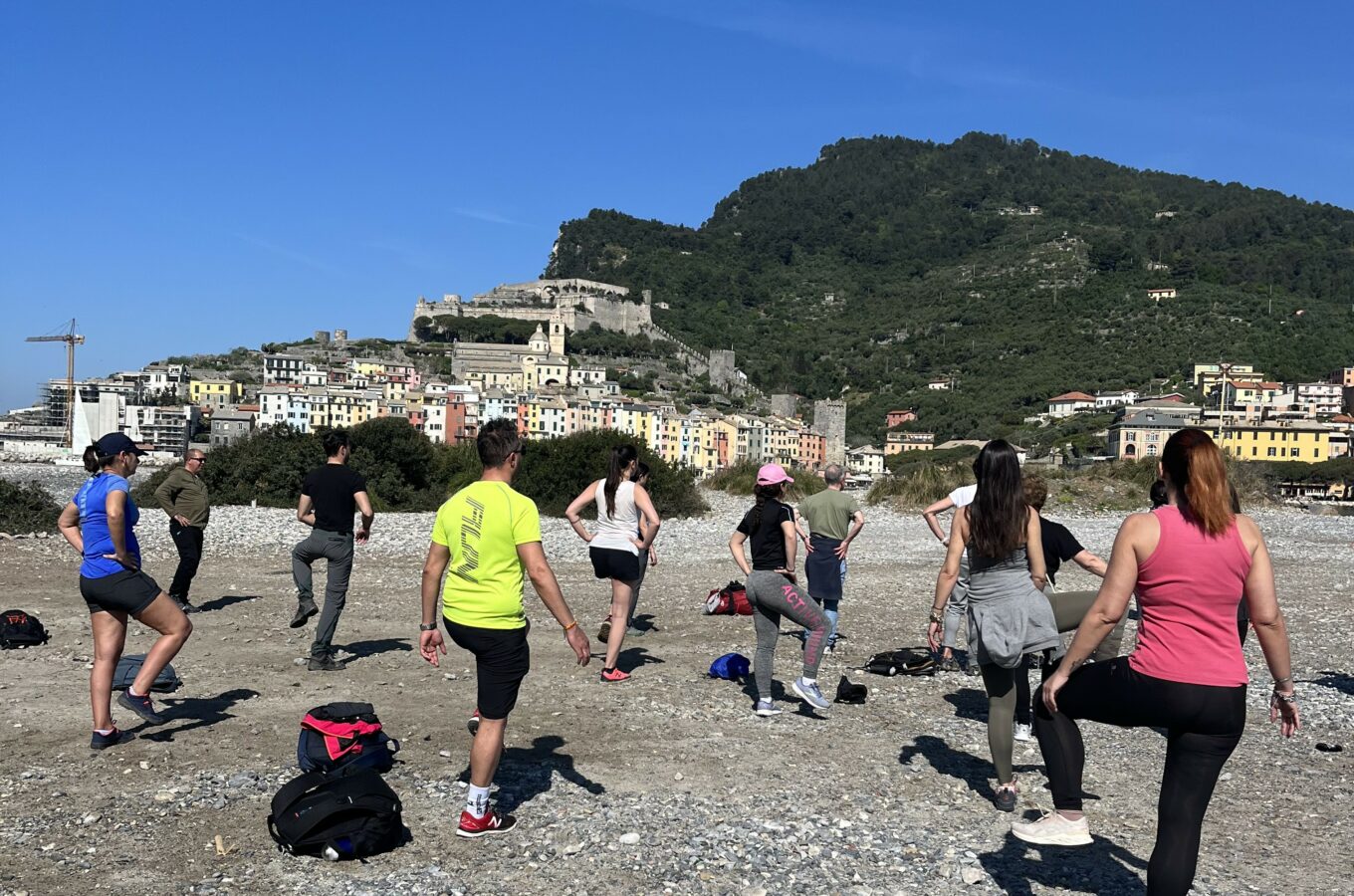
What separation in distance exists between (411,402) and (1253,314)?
96026 millimetres

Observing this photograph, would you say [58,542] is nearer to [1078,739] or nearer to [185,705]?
[185,705]

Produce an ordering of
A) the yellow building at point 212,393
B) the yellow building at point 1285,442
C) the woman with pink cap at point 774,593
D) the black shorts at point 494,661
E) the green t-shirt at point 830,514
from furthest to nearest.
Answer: the yellow building at point 212,393 < the yellow building at point 1285,442 < the green t-shirt at point 830,514 < the woman with pink cap at point 774,593 < the black shorts at point 494,661

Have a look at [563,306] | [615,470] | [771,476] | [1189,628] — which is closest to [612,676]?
[615,470]

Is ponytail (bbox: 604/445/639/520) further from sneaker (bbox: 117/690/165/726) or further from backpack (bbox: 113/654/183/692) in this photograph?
sneaker (bbox: 117/690/165/726)

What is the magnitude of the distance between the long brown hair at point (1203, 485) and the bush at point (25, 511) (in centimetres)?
1950

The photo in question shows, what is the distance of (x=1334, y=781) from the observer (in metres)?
6.12

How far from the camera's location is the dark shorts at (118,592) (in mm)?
5965

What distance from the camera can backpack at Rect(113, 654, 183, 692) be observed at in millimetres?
6914

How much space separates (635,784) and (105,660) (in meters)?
2.97

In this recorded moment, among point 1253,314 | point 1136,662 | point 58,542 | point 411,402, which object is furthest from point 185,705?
point 1253,314

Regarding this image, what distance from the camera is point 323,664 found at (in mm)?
8375

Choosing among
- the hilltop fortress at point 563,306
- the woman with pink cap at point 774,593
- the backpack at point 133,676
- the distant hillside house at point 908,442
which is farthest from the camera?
the hilltop fortress at point 563,306

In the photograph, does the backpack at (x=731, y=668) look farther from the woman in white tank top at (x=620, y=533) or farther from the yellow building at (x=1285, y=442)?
the yellow building at (x=1285, y=442)

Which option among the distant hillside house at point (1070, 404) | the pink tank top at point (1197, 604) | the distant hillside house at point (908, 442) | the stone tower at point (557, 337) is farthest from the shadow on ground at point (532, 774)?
the stone tower at point (557, 337)
